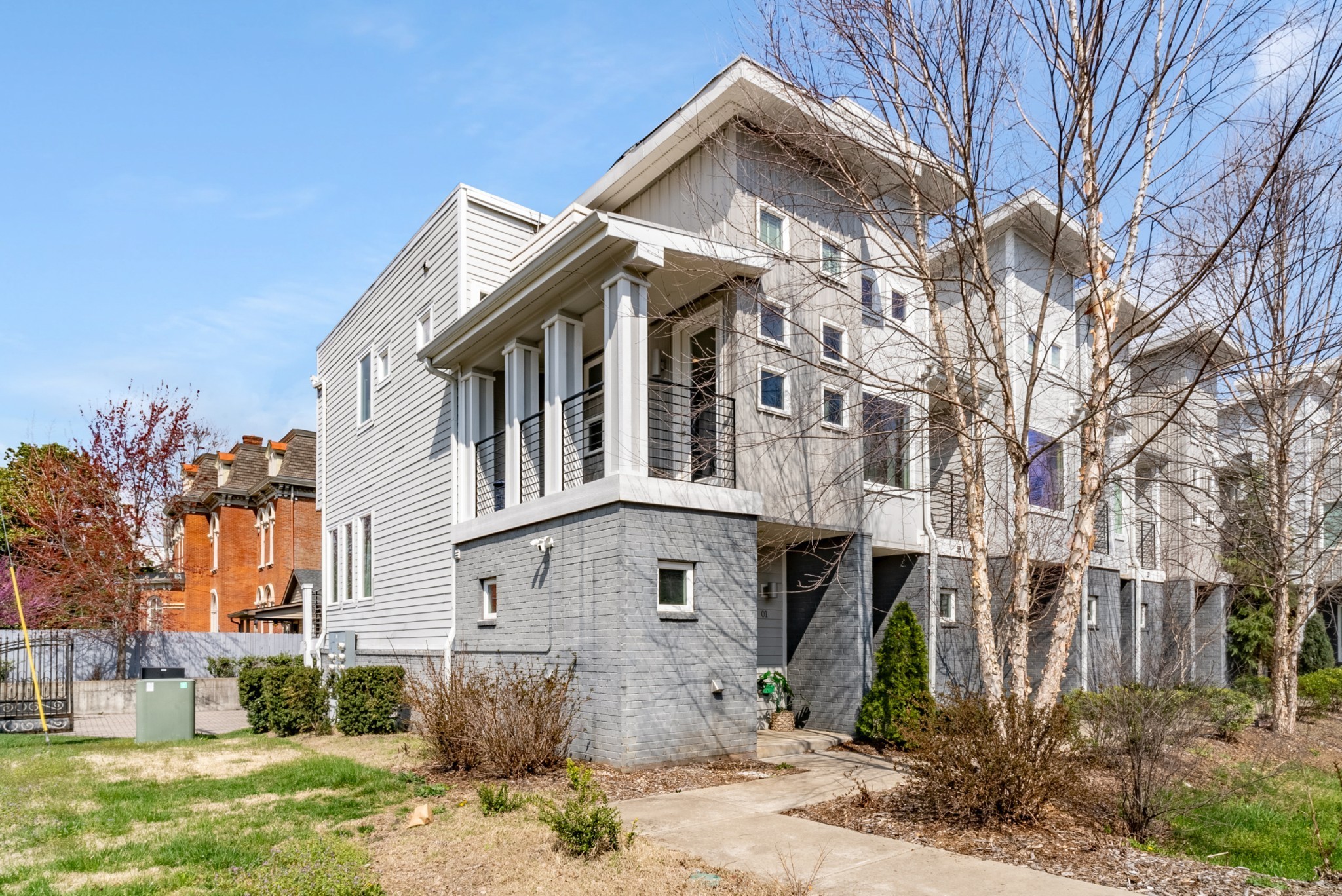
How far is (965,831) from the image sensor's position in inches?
282

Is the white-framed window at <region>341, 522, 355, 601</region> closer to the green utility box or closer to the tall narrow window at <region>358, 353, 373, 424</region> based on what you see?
the tall narrow window at <region>358, 353, 373, 424</region>

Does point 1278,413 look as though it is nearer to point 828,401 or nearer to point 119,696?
point 828,401

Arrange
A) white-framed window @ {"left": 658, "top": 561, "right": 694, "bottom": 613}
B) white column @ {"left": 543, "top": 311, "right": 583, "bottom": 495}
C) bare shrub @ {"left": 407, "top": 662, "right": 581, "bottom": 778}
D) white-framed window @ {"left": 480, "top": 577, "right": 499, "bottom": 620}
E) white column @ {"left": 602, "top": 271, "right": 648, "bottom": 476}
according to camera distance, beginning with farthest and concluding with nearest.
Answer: white-framed window @ {"left": 480, "top": 577, "right": 499, "bottom": 620}
white column @ {"left": 543, "top": 311, "right": 583, "bottom": 495}
white-framed window @ {"left": 658, "top": 561, "right": 694, "bottom": 613}
white column @ {"left": 602, "top": 271, "right": 648, "bottom": 476}
bare shrub @ {"left": 407, "top": 662, "right": 581, "bottom": 778}

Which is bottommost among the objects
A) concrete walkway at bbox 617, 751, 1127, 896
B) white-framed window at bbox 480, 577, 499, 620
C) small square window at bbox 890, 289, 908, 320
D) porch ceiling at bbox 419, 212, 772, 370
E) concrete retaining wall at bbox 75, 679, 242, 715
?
concrete retaining wall at bbox 75, 679, 242, 715

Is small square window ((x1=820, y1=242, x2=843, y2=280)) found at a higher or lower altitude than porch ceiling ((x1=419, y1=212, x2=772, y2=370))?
higher

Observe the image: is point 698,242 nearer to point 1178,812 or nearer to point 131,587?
point 1178,812

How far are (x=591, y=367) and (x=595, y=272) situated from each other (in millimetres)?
4301

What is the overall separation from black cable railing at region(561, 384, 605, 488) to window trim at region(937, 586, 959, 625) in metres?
6.07

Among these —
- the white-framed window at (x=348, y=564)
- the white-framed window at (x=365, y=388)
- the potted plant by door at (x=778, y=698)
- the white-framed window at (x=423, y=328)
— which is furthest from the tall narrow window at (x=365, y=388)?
the potted plant by door at (x=778, y=698)

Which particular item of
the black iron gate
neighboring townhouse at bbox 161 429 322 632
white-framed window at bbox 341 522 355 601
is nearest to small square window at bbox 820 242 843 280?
white-framed window at bbox 341 522 355 601

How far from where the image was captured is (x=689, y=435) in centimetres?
1214

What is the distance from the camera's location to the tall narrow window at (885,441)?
12.5 metres

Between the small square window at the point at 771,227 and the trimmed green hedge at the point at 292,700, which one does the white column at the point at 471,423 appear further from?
the small square window at the point at 771,227

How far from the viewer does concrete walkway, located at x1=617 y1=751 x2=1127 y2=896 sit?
590 cm
